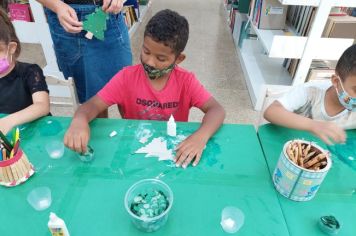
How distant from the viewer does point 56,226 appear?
58 centimetres

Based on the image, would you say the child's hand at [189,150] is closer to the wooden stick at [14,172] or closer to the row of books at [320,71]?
the wooden stick at [14,172]

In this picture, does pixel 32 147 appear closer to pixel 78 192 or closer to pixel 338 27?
pixel 78 192

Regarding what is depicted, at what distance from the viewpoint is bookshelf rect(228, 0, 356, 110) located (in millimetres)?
1684

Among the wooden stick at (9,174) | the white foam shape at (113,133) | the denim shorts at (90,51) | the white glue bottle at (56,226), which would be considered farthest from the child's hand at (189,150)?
the denim shorts at (90,51)

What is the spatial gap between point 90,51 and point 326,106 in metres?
1.10

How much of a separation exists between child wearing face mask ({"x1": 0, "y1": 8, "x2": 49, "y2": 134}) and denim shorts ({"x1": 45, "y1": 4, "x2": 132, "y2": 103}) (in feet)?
0.75

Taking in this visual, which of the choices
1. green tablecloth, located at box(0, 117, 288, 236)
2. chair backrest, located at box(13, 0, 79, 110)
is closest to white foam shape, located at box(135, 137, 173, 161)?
green tablecloth, located at box(0, 117, 288, 236)

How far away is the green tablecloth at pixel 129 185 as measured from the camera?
A: 66cm

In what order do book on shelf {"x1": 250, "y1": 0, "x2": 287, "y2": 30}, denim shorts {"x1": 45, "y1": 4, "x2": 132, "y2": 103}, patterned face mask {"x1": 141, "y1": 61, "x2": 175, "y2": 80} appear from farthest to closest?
book on shelf {"x1": 250, "y1": 0, "x2": 287, "y2": 30} < denim shorts {"x1": 45, "y1": 4, "x2": 132, "y2": 103} < patterned face mask {"x1": 141, "y1": 61, "x2": 175, "y2": 80}

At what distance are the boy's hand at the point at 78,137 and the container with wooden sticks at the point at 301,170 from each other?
1.87ft

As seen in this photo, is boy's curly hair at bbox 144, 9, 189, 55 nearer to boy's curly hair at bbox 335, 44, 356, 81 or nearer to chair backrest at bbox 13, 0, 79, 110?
boy's curly hair at bbox 335, 44, 356, 81

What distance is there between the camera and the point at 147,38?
3.28 ft

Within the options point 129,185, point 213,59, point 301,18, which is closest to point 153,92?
point 129,185

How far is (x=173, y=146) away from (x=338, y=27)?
163cm
